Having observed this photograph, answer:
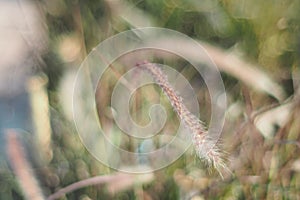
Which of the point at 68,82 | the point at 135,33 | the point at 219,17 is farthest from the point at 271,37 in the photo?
the point at 68,82

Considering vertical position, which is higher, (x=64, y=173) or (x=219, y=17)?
(x=219, y=17)

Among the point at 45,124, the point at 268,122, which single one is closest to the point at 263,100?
the point at 268,122

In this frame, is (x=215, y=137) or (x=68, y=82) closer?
(x=215, y=137)

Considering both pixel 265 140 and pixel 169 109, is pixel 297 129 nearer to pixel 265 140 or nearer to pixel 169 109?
pixel 265 140

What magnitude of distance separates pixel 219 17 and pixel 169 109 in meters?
0.14

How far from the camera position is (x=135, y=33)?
929 mm

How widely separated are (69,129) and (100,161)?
79 millimetres

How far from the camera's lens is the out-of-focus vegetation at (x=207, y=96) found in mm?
861

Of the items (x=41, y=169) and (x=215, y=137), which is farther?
(x=41, y=169)

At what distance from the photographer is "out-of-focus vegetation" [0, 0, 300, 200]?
2.83 ft

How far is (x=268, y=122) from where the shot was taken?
0.89m

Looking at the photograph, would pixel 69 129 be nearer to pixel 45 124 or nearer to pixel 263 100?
pixel 45 124

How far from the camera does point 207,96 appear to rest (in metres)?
0.92

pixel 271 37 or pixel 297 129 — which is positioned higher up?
pixel 271 37
